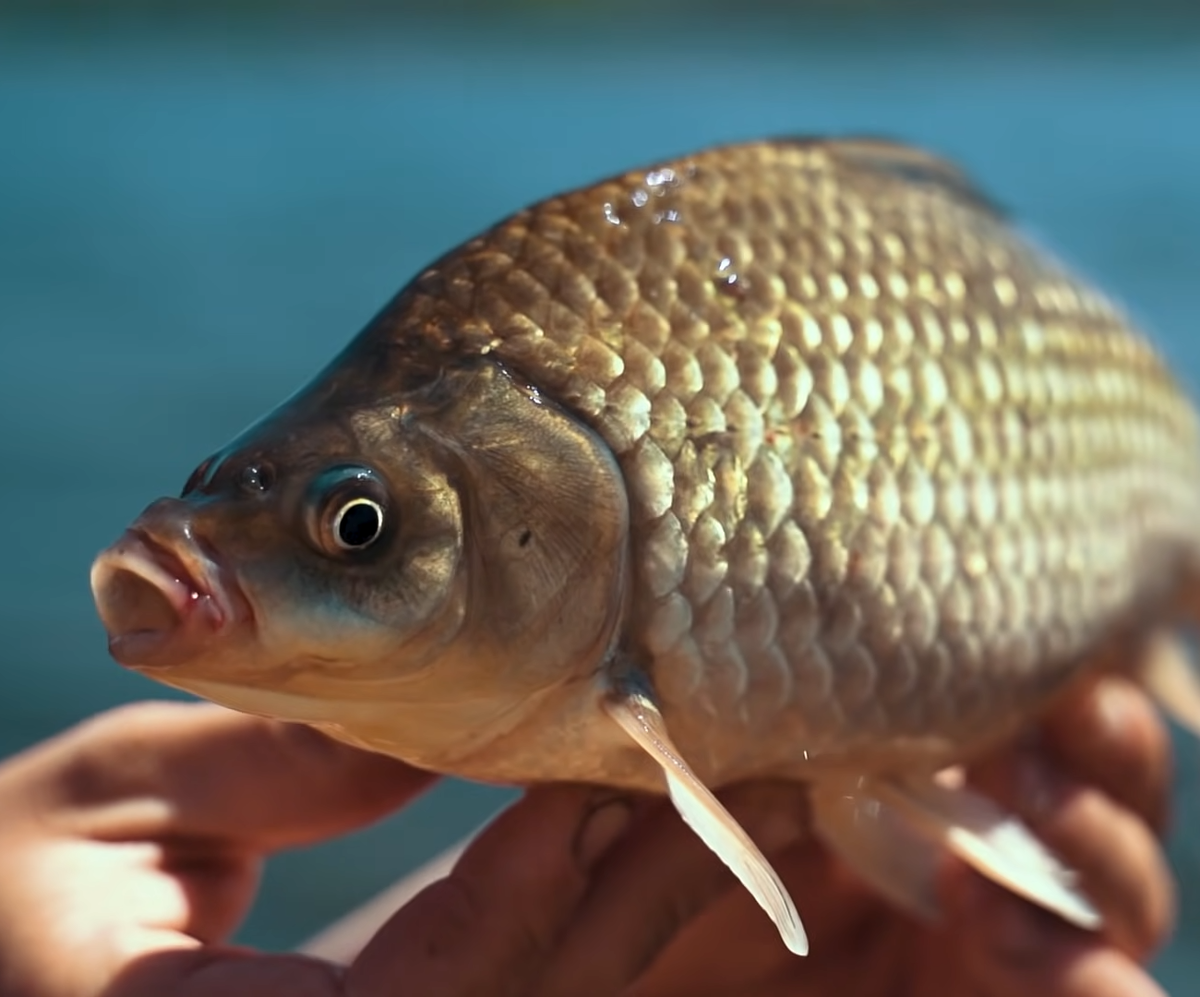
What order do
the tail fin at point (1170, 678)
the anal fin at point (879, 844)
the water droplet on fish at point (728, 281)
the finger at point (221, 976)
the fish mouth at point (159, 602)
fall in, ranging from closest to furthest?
the fish mouth at point (159, 602)
the finger at point (221, 976)
the water droplet on fish at point (728, 281)
the anal fin at point (879, 844)
the tail fin at point (1170, 678)

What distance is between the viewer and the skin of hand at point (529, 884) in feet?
3.42

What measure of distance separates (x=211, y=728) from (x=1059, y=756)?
0.87 meters

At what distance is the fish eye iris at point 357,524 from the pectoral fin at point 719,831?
21cm

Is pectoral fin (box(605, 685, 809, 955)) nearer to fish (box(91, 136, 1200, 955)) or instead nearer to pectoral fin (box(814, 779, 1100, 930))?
fish (box(91, 136, 1200, 955))

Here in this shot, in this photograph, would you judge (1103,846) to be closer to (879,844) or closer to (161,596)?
(879,844)

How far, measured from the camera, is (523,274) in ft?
3.52

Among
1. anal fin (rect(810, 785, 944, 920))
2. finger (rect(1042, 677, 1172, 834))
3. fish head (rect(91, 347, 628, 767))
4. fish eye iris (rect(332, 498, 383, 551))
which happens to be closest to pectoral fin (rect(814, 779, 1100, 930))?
anal fin (rect(810, 785, 944, 920))

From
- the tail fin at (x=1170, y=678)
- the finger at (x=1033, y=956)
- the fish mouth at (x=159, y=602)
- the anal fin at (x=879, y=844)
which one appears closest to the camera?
the fish mouth at (x=159, y=602)

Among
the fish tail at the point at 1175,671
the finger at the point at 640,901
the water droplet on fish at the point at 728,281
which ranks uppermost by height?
the water droplet on fish at the point at 728,281

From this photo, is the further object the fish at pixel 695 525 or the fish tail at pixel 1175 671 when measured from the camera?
the fish tail at pixel 1175 671

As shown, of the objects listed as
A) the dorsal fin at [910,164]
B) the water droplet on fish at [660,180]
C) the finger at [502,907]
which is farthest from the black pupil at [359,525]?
the dorsal fin at [910,164]

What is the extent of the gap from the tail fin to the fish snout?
98 cm

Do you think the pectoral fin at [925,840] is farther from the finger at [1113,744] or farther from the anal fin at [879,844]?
the finger at [1113,744]

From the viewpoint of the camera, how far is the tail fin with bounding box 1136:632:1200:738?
152 cm
